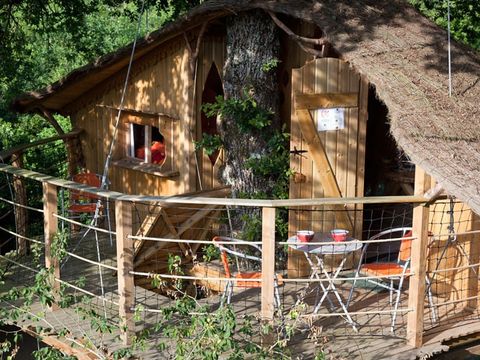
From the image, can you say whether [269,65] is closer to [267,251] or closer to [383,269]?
[383,269]

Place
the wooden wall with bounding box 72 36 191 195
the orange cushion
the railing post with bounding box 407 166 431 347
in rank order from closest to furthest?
the railing post with bounding box 407 166 431 347 → the orange cushion → the wooden wall with bounding box 72 36 191 195

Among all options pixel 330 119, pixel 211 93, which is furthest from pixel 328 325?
pixel 211 93

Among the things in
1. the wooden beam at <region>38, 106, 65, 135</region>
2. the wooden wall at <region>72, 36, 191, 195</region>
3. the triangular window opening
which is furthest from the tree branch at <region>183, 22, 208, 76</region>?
the wooden beam at <region>38, 106, 65, 135</region>

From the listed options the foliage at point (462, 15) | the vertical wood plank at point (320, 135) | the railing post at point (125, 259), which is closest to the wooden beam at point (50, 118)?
the vertical wood plank at point (320, 135)

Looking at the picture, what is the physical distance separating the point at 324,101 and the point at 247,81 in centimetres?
122

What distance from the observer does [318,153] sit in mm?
8719

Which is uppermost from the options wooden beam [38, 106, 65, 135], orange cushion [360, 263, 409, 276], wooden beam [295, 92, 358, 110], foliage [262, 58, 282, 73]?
foliage [262, 58, 282, 73]

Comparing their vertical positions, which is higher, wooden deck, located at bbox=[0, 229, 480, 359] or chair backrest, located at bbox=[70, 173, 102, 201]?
chair backrest, located at bbox=[70, 173, 102, 201]

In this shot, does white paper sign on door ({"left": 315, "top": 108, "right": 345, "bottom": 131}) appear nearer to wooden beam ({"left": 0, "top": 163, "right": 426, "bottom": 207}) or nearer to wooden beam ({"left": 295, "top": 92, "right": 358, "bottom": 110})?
wooden beam ({"left": 295, "top": 92, "right": 358, "bottom": 110})

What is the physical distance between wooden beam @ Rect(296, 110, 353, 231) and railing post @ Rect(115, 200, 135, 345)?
265cm

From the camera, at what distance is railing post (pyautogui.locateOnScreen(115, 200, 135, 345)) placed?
268 inches

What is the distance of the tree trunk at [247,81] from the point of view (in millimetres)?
9398

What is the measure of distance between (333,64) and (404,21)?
117 centimetres

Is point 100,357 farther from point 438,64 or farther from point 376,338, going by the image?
point 438,64
